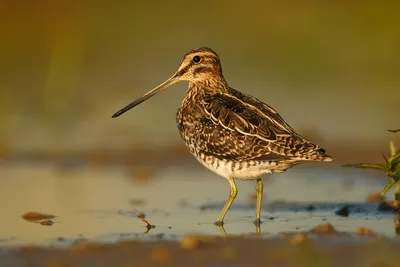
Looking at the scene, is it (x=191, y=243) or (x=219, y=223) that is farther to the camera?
(x=219, y=223)

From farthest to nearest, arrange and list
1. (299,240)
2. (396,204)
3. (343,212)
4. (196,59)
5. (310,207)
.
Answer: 1. (196,59)
2. (310,207)
3. (343,212)
4. (396,204)
5. (299,240)

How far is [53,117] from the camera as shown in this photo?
14.6 m

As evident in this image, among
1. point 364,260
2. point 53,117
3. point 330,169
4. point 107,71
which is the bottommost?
point 364,260

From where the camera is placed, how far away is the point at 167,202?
10.6 metres

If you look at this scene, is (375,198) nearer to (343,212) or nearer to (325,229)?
(343,212)

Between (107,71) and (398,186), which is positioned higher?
(107,71)

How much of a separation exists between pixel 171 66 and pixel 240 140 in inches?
384

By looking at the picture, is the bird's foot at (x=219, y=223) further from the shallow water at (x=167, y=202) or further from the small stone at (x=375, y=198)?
the small stone at (x=375, y=198)

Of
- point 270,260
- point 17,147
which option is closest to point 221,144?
point 270,260

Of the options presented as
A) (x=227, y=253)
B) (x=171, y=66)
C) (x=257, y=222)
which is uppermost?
(x=171, y=66)

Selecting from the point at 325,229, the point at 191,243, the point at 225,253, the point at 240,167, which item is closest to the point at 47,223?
the point at 240,167

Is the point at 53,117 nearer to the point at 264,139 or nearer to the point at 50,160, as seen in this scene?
the point at 50,160

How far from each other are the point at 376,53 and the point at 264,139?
11337 millimetres

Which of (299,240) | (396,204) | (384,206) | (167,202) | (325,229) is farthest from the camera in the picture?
(167,202)
